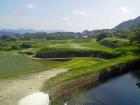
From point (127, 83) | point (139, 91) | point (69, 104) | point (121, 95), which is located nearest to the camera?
point (69, 104)

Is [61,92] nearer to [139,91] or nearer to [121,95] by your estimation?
[121,95]

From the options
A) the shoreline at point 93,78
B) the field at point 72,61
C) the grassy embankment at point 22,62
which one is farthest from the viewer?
the grassy embankment at point 22,62

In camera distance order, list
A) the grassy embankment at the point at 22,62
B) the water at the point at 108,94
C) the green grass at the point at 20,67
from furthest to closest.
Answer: the grassy embankment at the point at 22,62, the green grass at the point at 20,67, the water at the point at 108,94

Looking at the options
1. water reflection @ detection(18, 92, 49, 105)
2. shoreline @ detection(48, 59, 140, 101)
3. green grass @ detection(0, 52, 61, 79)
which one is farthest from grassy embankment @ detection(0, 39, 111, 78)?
water reflection @ detection(18, 92, 49, 105)

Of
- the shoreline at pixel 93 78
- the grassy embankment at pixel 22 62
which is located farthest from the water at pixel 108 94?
the grassy embankment at pixel 22 62

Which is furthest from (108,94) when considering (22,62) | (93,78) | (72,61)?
(22,62)

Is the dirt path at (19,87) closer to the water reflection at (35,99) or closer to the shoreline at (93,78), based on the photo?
the water reflection at (35,99)

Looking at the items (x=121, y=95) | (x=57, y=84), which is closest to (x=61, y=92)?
(x=57, y=84)
